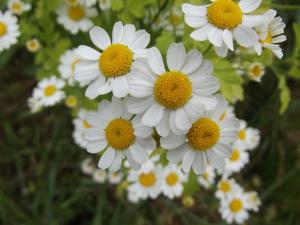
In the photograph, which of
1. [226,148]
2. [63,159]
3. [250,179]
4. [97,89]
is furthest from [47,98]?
[250,179]

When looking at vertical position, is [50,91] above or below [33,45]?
below

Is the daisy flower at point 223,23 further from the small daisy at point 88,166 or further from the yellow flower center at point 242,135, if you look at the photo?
the small daisy at point 88,166

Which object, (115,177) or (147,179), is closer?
(147,179)

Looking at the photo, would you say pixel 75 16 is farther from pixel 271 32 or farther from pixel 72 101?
pixel 271 32

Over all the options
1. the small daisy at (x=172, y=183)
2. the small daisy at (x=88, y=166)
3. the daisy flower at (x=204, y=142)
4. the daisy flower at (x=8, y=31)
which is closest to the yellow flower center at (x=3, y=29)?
the daisy flower at (x=8, y=31)

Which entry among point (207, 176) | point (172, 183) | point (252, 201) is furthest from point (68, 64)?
point (252, 201)

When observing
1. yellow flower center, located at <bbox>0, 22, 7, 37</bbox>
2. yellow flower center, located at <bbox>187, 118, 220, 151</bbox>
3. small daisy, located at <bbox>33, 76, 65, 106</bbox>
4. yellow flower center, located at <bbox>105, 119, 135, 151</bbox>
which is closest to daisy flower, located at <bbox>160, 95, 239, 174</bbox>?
yellow flower center, located at <bbox>187, 118, 220, 151</bbox>

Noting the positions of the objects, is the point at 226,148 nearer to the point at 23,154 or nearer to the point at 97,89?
Result: the point at 97,89
